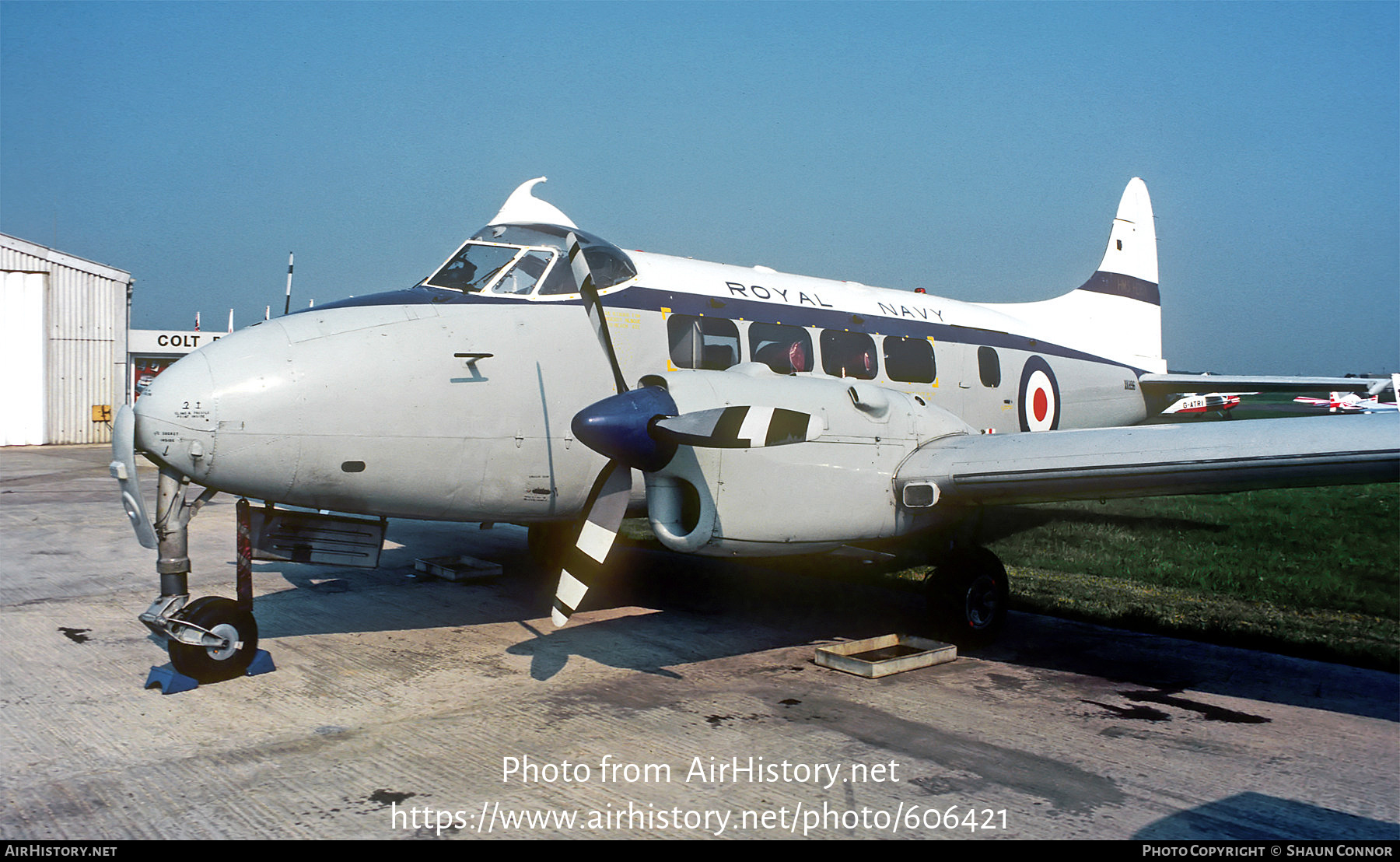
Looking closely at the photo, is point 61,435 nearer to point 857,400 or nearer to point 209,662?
point 209,662

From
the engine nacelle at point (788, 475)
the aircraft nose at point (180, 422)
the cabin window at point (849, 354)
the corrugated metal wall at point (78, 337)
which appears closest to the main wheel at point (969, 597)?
the engine nacelle at point (788, 475)

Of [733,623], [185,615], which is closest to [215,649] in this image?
[185,615]

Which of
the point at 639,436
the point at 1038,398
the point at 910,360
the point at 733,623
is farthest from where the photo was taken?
the point at 1038,398

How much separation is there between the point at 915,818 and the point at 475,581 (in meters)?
6.88

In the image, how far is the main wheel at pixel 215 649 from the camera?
21.5 feet

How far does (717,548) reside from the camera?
6.75 m

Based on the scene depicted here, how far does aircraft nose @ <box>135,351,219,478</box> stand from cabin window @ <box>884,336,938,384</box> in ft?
21.0

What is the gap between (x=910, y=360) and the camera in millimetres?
10430

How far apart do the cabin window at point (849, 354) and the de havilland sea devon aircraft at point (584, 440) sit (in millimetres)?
936

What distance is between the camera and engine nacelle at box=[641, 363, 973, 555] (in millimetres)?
6711

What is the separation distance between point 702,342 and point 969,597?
3180 mm

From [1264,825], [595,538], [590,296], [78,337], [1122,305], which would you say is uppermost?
[78,337]

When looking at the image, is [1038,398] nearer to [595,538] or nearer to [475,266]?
[595,538]

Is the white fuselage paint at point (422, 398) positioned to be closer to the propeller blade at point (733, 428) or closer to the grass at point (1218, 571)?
the propeller blade at point (733, 428)
